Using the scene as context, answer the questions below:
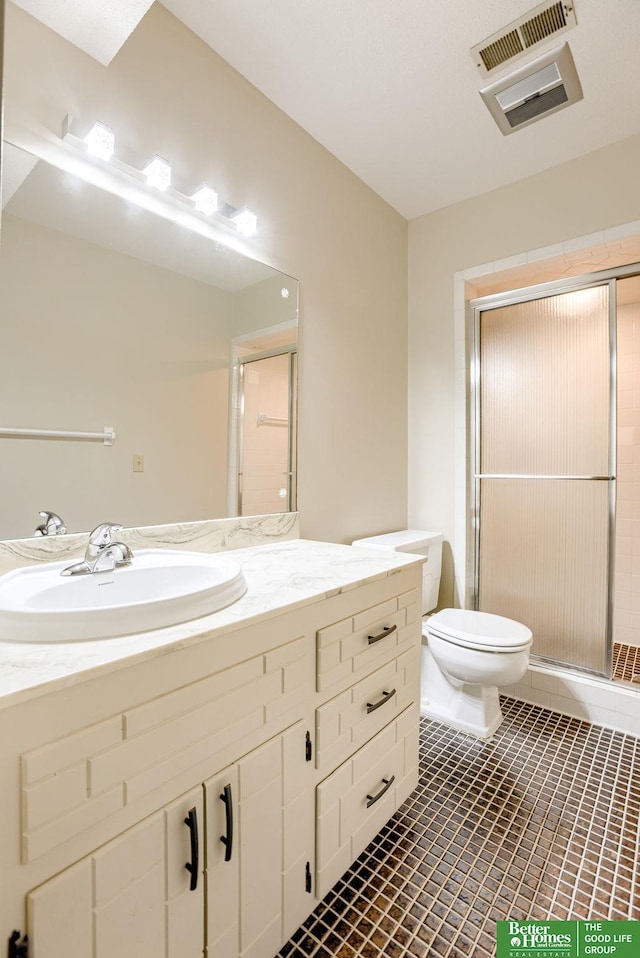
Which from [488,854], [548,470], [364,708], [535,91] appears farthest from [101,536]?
[535,91]

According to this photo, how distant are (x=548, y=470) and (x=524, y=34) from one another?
5.64 ft

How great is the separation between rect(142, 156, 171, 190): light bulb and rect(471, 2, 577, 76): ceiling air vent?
1.18 metres

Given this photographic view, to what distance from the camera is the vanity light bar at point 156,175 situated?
127 centimetres

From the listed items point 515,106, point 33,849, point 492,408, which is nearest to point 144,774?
point 33,849

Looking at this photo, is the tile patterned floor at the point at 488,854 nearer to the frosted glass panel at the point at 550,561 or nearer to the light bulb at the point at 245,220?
the frosted glass panel at the point at 550,561

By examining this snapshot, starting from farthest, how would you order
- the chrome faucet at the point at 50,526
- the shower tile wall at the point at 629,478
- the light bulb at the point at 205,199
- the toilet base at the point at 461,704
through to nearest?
the shower tile wall at the point at 629,478 < the toilet base at the point at 461,704 < the light bulb at the point at 205,199 < the chrome faucet at the point at 50,526

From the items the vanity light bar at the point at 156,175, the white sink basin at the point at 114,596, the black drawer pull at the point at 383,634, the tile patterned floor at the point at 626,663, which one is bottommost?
the tile patterned floor at the point at 626,663

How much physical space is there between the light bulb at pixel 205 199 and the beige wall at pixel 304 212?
77mm

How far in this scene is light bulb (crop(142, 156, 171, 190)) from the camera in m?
1.41

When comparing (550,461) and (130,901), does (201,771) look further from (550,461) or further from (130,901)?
(550,461)

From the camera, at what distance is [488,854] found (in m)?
1.37

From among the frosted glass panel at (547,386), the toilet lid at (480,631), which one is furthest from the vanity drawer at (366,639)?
the frosted glass panel at (547,386)

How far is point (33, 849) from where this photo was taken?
0.63m

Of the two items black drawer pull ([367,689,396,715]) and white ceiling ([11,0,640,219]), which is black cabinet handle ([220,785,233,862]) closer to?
black drawer pull ([367,689,396,715])
